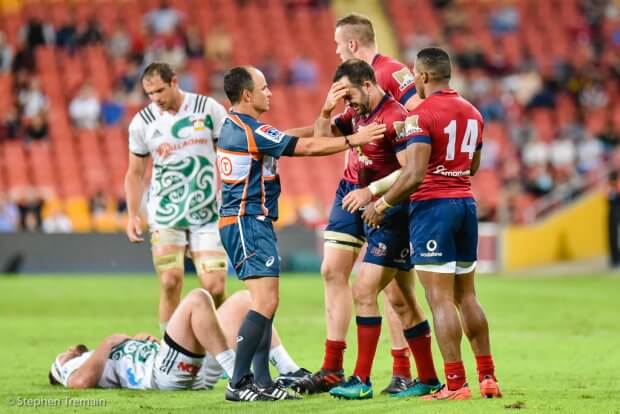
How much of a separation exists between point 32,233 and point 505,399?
55.6ft

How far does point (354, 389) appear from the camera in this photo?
8.24m

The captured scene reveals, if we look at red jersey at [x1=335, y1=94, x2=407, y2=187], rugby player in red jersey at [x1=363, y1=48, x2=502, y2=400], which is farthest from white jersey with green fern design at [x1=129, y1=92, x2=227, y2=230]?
rugby player in red jersey at [x1=363, y1=48, x2=502, y2=400]

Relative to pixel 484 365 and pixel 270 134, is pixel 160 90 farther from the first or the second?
pixel 484 365

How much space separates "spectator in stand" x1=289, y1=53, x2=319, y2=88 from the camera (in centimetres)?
2956

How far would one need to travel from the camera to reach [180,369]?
862 cm

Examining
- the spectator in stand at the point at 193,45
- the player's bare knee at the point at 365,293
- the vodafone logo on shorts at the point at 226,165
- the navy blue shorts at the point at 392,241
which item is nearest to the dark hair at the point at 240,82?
the vodafone logo on shorts at the point at 226,165

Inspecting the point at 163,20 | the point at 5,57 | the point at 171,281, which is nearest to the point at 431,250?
the point at 171,281

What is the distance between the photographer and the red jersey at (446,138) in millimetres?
8008

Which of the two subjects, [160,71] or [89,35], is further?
[89,35]

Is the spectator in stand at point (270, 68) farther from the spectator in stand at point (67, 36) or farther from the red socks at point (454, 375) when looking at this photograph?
the red socks at point (454, 375)

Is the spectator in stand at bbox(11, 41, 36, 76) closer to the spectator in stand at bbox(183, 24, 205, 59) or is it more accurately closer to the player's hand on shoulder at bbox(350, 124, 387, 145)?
the spectator in stand at bbox(183, 24, 205, 59)

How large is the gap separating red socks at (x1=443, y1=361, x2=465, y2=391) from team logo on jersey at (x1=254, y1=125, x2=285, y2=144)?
1898mm

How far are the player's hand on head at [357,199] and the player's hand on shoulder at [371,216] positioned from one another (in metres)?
0.05

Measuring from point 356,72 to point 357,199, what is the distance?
2.87 feet
